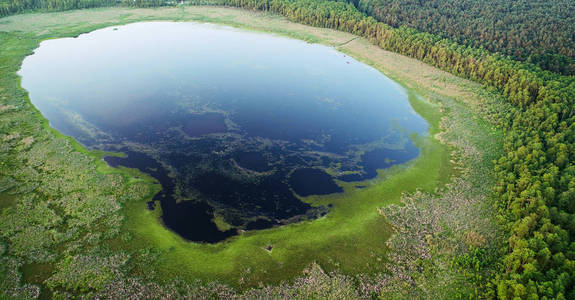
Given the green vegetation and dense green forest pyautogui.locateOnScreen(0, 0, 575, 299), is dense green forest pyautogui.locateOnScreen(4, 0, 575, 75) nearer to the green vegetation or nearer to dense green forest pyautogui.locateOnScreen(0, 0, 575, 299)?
the green vegetation

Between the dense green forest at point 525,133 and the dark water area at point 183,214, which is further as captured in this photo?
the dark water area at point 183,214

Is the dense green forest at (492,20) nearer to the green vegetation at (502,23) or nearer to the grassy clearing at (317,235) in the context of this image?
the green vegetation at (502,23)

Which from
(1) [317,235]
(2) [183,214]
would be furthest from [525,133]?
(2) [183,214]

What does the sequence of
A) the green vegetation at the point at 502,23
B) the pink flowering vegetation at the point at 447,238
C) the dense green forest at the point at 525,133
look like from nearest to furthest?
1. the dense green forest at the point at 525,133
2. the pink flowering vegetation at the point at 447,238
3. the green vegetation at the point at 502,23

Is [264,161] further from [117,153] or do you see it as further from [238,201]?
[117,153]

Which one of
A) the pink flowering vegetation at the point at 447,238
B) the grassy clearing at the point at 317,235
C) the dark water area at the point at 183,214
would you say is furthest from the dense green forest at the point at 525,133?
the dark water area at the point at 183,214

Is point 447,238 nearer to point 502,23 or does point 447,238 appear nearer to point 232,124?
point 232,124

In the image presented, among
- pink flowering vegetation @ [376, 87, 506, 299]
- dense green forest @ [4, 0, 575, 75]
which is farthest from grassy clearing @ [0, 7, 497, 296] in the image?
dense green forest @ [4, 0, 575, 75]
